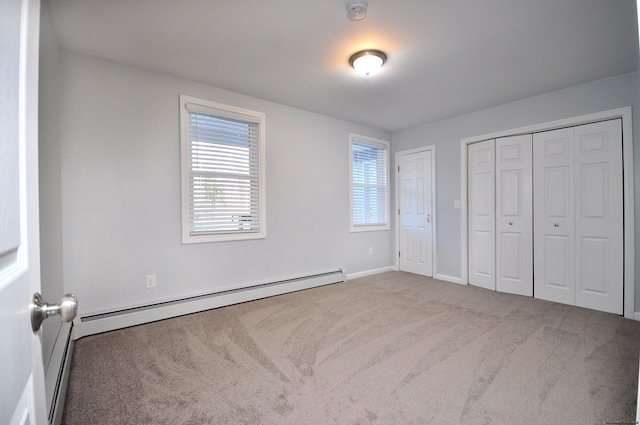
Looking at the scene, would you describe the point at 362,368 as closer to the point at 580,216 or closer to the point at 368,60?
the point at 368,60

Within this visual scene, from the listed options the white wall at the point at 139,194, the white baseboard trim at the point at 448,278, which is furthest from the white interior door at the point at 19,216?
the white baseboard trim at the point at 448,278

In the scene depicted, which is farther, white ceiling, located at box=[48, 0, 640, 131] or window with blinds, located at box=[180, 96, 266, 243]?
window with blinds, located at box=[180, 96, 266, 243]

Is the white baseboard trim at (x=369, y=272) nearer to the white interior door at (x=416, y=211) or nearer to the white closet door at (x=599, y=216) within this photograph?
the white interior door at (x=416, y=211)

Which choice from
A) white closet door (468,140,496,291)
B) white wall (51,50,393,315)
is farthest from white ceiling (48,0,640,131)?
white closet door (468,140,496,291)

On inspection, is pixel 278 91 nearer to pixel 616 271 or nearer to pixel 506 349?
pixel 506 349

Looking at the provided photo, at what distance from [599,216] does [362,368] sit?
10.7 feet

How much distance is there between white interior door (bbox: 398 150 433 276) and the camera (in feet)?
15.7

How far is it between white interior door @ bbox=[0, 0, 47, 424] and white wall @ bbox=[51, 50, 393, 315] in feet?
5.88

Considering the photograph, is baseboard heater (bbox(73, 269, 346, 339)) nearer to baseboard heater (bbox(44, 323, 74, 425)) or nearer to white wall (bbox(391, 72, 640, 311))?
baseboard heater (bbox(44, 323, 74, 425))

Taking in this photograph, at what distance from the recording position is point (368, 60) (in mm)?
2602

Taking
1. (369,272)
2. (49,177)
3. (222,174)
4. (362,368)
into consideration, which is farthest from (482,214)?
(49,177)

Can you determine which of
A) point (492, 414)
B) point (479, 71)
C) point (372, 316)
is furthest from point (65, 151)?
point (479, 71)

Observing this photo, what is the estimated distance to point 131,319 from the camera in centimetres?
273

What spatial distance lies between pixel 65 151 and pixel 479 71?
3.99 metres
